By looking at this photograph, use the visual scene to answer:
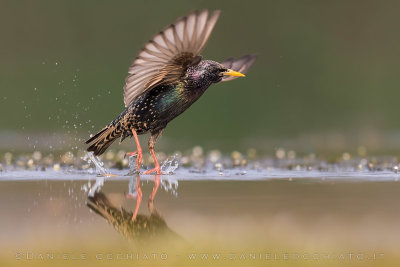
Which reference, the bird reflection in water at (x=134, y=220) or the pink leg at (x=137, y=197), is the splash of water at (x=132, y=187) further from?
the bird reflection in water at (x=134, y=220)

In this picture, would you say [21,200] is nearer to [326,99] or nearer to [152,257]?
[152,257]

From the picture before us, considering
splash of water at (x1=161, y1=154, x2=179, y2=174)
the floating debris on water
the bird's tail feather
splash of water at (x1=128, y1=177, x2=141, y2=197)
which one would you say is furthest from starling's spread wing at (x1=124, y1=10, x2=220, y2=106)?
the floating debris on water

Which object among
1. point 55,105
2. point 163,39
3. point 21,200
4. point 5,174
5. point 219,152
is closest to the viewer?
point 21,200

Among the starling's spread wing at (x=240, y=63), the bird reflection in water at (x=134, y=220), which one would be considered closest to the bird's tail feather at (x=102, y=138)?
the starling's spread wing at (x=240, y=63)

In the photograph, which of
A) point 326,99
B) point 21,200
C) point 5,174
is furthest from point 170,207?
point 326,99

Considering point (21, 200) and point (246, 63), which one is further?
point (246, 63)

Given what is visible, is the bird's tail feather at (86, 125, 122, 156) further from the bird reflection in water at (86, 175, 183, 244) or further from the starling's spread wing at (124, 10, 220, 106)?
the bird reflection in water at (86, 175, 183, 244)

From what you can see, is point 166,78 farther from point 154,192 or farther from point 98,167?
point 98,167
